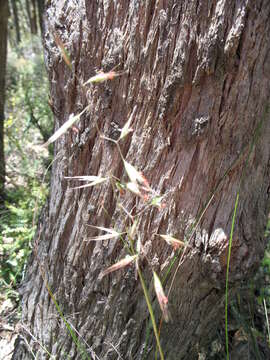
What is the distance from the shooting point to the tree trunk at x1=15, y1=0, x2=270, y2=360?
40.1 inches

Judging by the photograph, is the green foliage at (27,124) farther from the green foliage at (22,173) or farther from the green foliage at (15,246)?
the green foliage at (15,246)

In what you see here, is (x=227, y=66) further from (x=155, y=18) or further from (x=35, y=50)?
(x=35, y=50)

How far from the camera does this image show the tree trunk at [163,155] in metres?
1.02

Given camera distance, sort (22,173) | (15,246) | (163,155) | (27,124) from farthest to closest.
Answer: (27,124) → (22,173) → (15,246) → (163,155)

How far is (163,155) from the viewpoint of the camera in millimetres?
1167

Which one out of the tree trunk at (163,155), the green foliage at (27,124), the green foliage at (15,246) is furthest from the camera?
the green foliage at (27,124)

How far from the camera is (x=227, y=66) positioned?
3.29ft

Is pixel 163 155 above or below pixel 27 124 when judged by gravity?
below

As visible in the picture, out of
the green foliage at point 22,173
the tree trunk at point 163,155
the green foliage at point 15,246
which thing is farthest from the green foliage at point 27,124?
the tree trunk at point 163,155

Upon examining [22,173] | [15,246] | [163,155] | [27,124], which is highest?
[27,124]

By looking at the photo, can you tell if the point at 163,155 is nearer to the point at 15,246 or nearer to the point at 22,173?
the point at 15,246

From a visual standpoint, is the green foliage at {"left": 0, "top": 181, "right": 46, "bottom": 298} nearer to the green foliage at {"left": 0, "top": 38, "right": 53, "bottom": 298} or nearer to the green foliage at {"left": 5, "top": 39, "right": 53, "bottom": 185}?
the green foliage at {"left": 0, "top": 38, "right": 53, "bottom": 298}

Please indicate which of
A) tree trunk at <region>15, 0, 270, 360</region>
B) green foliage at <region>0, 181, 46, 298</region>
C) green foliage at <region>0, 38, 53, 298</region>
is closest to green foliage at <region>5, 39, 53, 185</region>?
green foliage at <region>0, 38, 53, 298</region>

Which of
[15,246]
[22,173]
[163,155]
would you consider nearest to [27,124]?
[22,173]
